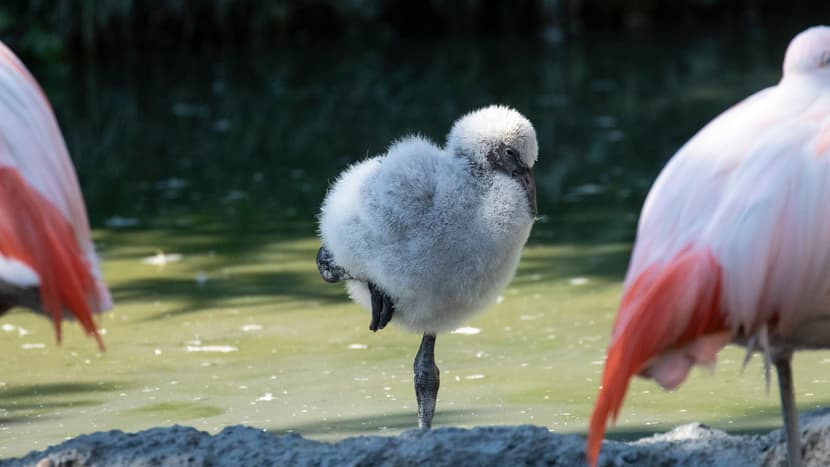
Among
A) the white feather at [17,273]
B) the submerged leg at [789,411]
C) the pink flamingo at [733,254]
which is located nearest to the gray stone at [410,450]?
the submerged leg at [789,411]

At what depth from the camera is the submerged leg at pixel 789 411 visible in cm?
256

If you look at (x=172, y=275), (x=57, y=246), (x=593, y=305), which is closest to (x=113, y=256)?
(x=172, y=275)

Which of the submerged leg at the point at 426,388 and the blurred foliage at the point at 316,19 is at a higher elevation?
the blurred foliage at the point at 316,19

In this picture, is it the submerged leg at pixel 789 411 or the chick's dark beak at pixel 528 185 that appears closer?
the submerged leg at pixel 789 411

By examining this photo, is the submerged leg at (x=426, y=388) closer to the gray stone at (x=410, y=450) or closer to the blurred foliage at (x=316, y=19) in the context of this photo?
the gray stone at (x=410, y=450)

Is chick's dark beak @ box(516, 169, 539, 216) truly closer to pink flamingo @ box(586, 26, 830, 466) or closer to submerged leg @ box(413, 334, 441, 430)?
submerged leg @ box(413, 334, 441, 430)

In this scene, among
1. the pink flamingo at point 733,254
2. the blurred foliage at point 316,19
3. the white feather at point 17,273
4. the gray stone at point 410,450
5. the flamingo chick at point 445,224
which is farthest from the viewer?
the blurred foliage at point 316,19

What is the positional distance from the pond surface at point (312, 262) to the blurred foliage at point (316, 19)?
32.1 inches

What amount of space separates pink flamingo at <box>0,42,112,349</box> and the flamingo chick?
85 cm

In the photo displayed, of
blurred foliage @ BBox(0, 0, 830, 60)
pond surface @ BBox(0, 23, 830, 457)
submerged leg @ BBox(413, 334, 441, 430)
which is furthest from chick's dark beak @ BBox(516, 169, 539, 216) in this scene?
blurred foliage @ BBox(0, 0, 830, 60)

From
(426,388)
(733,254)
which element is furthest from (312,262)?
(733,254)

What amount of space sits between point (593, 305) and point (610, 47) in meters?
8.20

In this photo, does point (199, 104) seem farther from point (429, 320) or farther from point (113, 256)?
point (429, 320)

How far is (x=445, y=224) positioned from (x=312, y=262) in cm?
218
